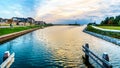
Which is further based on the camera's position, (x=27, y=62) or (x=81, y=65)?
(x=27, y=62)

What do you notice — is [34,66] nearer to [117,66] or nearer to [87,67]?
[87,67]

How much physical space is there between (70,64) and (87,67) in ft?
6.25

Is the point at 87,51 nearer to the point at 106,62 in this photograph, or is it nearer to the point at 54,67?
the point at 54,67

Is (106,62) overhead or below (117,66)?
overhead

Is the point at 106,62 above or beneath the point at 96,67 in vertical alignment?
above

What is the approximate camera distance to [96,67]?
19469mm

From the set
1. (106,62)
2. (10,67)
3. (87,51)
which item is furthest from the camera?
(87,51)

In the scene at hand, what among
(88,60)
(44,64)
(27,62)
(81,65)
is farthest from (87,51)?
(27,62)

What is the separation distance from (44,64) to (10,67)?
3520mm

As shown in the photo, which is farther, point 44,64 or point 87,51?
point 87,51

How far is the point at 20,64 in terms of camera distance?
20.6 metres

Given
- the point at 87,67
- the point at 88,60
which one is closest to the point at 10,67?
the point at 87,67

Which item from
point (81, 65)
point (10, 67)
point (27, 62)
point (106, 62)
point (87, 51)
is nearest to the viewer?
point (106, 62)

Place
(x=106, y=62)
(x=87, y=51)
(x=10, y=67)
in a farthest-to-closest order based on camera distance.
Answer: (x=87, y=51), (x=10, y=67), (x=106, y=62)
